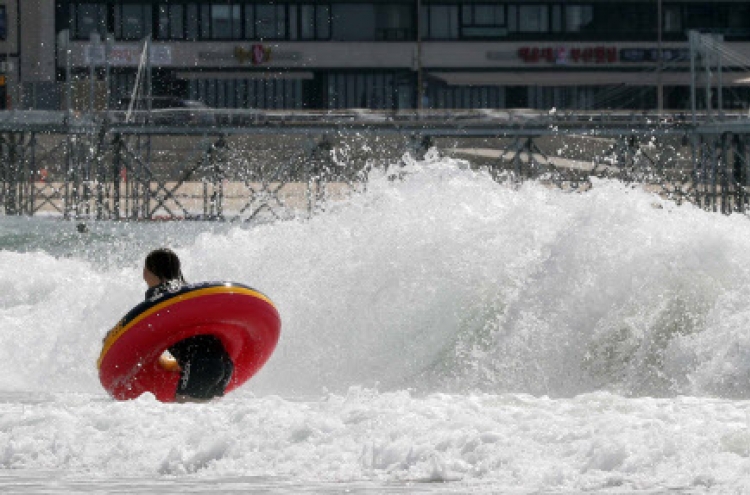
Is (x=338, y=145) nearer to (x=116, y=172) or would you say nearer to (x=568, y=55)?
(x=116, y=172)

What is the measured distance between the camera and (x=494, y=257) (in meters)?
15.9

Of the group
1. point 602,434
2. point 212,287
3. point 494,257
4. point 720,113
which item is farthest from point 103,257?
point 602,434

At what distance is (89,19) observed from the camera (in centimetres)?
7425

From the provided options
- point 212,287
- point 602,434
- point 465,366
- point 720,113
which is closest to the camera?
point 602,434

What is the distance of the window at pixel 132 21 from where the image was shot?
7419 cm

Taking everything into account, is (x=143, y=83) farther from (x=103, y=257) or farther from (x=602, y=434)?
(x=602, y=434)

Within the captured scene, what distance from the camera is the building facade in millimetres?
73312

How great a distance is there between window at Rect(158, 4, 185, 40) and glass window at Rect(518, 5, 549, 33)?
533 inches

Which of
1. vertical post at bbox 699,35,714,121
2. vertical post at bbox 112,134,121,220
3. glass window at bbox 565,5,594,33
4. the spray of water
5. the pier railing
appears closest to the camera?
the spray of water

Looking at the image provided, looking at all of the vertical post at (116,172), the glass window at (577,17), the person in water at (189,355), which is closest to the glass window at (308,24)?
the glass window at (577,17)

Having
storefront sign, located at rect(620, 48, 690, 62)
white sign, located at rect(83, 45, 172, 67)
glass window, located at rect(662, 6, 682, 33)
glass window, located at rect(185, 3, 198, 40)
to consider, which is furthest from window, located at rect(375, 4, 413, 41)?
glass window, located at rect(662, 6, 682, 33)

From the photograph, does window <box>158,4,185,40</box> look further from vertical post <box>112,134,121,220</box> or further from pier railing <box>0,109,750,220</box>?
vertical post <box>112,134,121,220</box>

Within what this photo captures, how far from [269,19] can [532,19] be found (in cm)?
1058

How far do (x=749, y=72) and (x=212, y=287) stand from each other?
2453 inches
